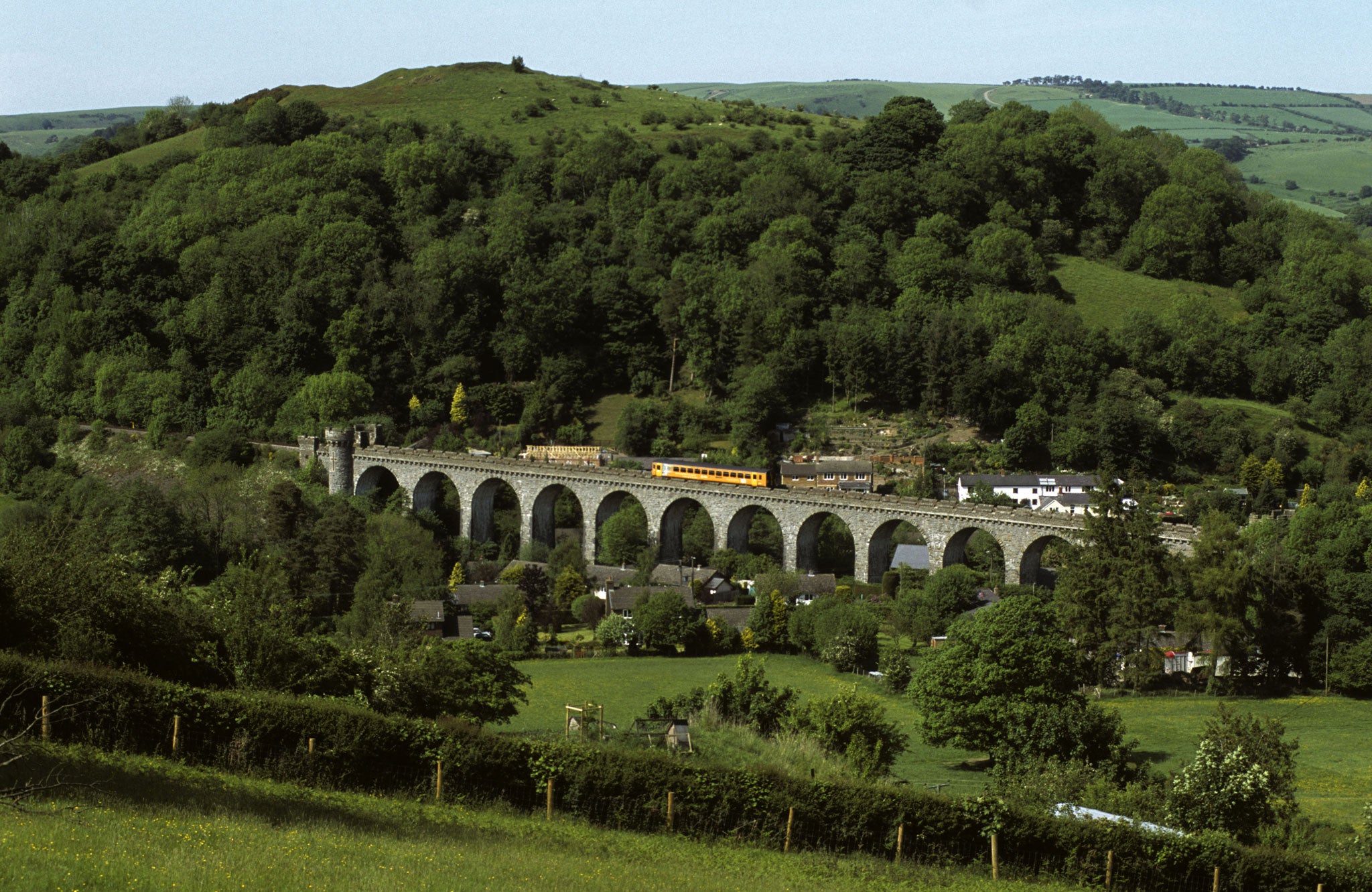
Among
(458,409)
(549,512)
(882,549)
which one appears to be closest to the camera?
(882,549)

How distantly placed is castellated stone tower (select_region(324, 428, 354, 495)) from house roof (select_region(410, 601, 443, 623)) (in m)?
19.4

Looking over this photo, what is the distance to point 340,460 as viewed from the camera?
6444 centimetres

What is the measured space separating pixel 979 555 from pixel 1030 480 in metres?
7.67

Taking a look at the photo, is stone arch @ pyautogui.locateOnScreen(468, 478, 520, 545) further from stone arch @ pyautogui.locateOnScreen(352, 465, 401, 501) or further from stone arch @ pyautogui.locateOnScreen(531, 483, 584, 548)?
stone arch @ pyautogui.locateOnScreen(352, 465, 401, 501)

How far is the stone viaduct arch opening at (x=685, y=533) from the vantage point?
56719 mm

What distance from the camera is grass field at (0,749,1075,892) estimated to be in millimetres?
13336

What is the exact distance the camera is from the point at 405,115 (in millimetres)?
103000

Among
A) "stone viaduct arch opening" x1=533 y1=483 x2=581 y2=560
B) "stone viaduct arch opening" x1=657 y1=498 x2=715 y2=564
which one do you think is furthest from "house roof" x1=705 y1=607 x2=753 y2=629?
"stone viaduct arch opening" x1=533 y1=483 x2=581 y2=560

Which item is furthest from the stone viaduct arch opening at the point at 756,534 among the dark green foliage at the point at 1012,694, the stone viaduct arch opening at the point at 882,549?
the dark green foliage at the point at 1012,694

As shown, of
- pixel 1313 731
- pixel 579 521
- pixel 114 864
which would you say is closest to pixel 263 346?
pixel 579 521

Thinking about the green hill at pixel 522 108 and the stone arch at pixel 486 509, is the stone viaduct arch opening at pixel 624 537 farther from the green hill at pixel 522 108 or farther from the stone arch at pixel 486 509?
the green hill at pixel 522 108

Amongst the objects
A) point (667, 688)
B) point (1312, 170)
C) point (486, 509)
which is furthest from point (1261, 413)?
point (1312, 170)

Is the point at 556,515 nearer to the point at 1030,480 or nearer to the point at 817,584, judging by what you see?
the point at 817,584

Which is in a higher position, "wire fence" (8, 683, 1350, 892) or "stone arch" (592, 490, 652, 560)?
"wire fence" (8, 683, 1350, 892)
